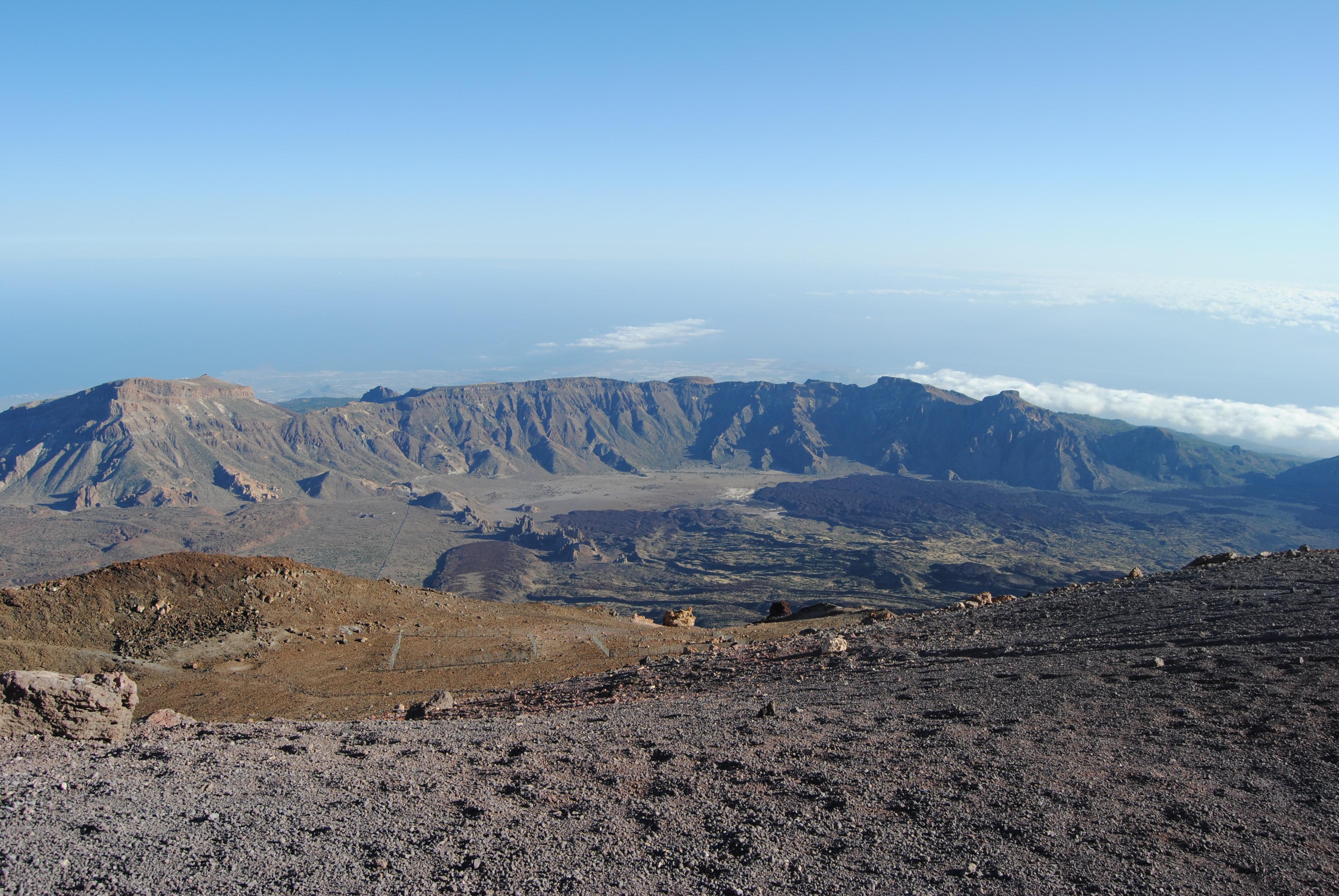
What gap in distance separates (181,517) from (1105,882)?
13236cm

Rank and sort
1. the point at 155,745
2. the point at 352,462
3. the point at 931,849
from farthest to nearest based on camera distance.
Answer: the point at 352,462, the point at 155,745, the point at 931,849

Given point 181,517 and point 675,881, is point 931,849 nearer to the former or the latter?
point 675,881

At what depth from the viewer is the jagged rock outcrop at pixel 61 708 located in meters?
11.9

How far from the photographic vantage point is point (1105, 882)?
25.9 ft

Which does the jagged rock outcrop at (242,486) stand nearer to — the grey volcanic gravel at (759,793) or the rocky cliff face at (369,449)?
the rocky cliff face at (369,449)

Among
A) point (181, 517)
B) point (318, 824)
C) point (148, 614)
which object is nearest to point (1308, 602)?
point (318, 824)

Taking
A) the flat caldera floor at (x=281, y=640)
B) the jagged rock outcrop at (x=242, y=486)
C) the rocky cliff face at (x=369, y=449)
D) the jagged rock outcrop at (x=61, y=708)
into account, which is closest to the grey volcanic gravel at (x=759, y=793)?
the jagged rock outcrop at (x=61, y=708)

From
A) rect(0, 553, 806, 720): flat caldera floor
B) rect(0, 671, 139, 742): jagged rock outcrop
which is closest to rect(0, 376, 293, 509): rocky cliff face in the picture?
rect(0, 553, 806, 720): flat caldera floor

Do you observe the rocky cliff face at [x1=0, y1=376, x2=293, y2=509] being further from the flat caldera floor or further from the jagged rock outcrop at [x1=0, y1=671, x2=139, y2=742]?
the jagged rock outcrop at [x1=0, y1=671, x2=139, y2=742]

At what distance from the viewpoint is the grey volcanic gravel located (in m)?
7.99

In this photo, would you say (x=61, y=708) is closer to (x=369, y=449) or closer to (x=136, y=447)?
(x=136, y=447)

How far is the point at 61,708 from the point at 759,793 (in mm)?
11580

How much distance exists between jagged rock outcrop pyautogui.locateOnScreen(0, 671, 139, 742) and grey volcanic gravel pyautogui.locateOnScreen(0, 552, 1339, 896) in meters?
0.63

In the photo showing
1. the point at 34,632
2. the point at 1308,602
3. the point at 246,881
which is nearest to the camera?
the point at 246,881
